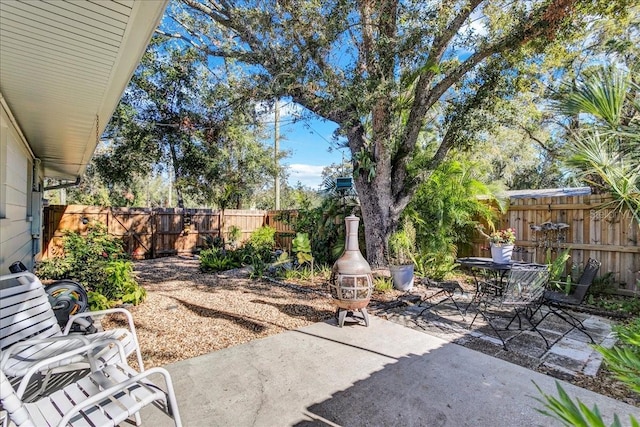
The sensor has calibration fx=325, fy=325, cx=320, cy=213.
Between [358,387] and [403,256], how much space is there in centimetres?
420

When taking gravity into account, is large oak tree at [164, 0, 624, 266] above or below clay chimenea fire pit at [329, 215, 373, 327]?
above

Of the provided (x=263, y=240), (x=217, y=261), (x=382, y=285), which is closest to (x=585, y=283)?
(x=382, y=285)

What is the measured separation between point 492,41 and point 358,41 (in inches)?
88.5

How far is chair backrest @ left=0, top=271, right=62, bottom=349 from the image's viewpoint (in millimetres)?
2266

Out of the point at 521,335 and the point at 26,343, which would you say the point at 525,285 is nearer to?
the point at 521,335

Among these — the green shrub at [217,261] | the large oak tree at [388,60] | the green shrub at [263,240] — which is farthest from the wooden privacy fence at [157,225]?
the large oak tree at [388,60]

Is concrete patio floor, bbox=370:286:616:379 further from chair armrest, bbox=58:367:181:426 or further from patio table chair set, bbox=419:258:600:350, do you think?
chair armrest, bbox=58:367:181:426

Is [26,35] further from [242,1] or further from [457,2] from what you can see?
[457,2]

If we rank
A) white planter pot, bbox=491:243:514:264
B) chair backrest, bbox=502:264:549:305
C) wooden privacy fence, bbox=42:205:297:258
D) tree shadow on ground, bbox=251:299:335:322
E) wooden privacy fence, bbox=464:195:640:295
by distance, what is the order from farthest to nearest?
1. wooden privacy fence, bbox=42:205:297:258
2. wooden privacy fence, bbox=464:195:640:295
3. tree shadow on ground, bbox=251:299:335:322
4. white planter pot, bbox=491:243:514:264
5. chair backrest, bbox=502:264:549:305

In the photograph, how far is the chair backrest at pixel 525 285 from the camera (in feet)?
12.1

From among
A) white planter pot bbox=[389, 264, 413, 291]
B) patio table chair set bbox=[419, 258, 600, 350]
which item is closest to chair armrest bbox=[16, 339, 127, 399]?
patio table chair set bbox=[419, 258, 600, 350]

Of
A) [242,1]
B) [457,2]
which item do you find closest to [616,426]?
[457,2]

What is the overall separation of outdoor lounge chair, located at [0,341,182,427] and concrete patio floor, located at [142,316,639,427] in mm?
568

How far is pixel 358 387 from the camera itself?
8.74 feet
